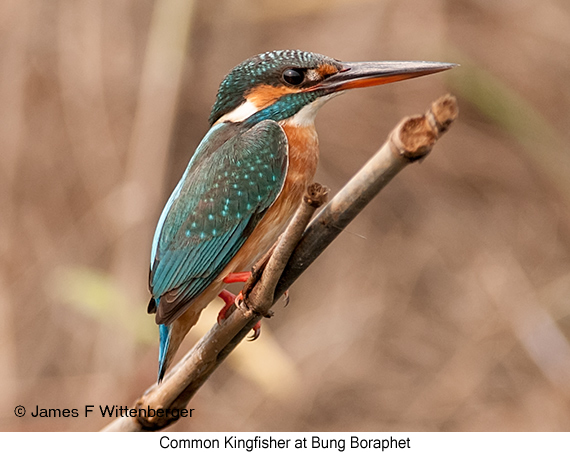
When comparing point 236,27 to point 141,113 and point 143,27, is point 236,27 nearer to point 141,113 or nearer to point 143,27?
point 143,27

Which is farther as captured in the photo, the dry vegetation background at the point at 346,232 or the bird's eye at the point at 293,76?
the dry vegetation background at the point at 346,232

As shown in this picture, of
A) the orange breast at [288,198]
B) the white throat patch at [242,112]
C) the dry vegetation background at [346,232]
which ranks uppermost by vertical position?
the white throat patch at [242,112]

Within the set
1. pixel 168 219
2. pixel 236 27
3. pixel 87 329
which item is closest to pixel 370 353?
pixel 87 329

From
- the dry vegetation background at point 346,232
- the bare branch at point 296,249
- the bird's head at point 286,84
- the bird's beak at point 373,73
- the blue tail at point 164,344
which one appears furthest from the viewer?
the dry vegetation background at point 346,232

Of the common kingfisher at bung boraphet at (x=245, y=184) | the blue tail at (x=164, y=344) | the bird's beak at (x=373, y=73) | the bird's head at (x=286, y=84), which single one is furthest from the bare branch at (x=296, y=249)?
the bird's head at (x=286, y=84)

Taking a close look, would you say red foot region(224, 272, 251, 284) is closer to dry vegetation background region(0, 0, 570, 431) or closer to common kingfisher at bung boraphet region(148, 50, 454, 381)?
common kingfisher at bung boraphet region(148, 50, 454, 381)

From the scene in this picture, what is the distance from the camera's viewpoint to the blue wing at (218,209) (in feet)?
5.44

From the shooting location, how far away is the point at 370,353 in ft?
12.4

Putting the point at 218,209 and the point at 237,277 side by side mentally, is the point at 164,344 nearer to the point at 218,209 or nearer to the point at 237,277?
the point at 237,277

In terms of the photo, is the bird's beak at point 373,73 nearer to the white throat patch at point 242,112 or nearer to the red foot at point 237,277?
the white throat patch at point 242,112

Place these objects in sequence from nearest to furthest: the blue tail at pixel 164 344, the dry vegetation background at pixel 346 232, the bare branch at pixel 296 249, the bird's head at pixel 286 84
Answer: the bare branch at pixel 296 249
the blue tail at pixel 164 344
the bird's head at pixel 286 84
the dry vegetation background at pixel 346 232

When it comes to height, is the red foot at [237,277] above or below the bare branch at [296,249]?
below

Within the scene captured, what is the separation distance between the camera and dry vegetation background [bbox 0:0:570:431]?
299 centimetres

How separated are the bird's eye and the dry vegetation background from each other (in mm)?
919
